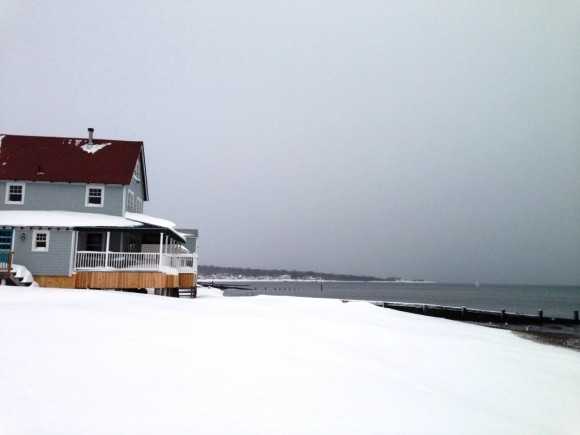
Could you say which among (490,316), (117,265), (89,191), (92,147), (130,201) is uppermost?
(92,147)

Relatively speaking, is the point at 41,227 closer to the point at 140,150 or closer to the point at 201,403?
the point at 140,150

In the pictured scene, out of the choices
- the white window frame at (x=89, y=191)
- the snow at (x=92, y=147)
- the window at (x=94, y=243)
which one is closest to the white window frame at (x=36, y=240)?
the window at (x=94, y=243)

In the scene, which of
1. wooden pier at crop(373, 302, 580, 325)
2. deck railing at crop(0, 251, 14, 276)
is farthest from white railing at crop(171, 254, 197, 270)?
wooden pier at crop(373, 302, 580, 325)

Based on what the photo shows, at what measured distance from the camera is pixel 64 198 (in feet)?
94.2

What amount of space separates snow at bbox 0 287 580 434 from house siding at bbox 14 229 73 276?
9.48m

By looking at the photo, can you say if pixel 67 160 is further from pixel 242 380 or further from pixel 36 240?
pixel 242 380

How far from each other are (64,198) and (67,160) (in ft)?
9.91

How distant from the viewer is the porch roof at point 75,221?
992 inches

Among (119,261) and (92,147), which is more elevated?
(92,147)

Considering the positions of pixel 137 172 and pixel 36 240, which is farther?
pixel 137 172

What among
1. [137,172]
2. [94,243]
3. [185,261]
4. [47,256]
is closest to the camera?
[47,256]

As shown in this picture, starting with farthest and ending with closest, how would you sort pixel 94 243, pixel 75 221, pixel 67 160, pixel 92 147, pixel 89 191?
pixel 92 147 < pixel 67 160 < pixel 89 191 < pixel 94 243 < pixel 75 221

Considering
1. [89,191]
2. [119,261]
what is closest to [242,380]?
[119,261]

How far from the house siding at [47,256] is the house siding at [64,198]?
372 centimetres
